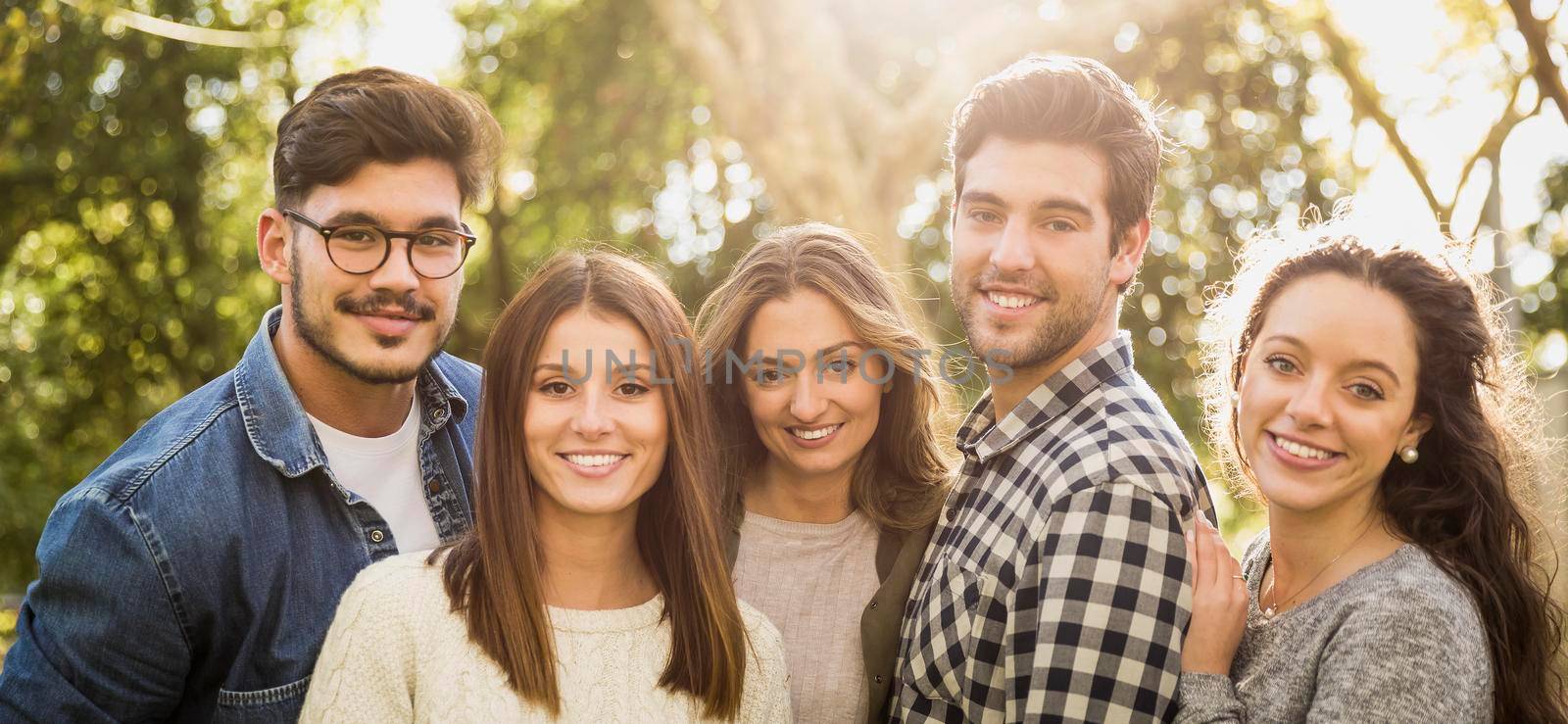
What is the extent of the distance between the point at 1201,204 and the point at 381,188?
666cm

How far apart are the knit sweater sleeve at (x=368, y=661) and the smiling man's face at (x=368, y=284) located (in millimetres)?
701

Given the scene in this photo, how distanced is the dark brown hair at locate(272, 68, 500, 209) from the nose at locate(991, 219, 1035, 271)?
4.41 feet

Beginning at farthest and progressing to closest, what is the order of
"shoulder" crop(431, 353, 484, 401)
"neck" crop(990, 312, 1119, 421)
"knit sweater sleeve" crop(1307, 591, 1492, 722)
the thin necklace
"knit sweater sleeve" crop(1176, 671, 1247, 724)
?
"shoulder" crop(431, 353, 484, 401), "neck" crop(990, 312, 1119, 421), the thin necklace, "knit sweater sleeve" crop(1176, 671, 1247, 724), "knit sweater sleeve" crop(1307, 591, 1492, 722)

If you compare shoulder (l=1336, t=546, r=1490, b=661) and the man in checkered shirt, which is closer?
shoulder (l=1336, t=546, r=1490, b=661)

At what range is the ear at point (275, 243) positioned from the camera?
2836 mm

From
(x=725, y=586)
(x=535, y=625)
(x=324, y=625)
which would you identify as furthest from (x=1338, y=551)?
(x=324, y=625)

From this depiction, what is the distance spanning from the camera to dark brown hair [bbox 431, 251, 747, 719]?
229cm

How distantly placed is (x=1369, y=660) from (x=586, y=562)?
1510 millimetres

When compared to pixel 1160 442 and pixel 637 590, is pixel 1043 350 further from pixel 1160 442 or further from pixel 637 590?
pixel 637 590

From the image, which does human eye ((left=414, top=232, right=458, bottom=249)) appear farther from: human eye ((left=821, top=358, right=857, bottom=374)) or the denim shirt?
human eye ((left=821, top=358, right=857, bottom=374))

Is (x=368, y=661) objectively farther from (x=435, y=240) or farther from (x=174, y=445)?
(x=435, y=240)

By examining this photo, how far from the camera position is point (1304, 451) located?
2293 millimetres

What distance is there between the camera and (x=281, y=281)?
2.90 metres

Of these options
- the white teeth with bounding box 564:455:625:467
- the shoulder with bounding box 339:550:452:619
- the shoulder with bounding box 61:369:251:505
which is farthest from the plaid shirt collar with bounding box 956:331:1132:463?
the shoulder with bounding box 61:369:251:505
